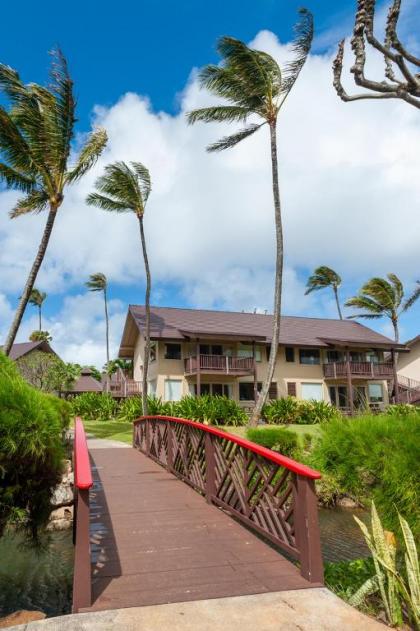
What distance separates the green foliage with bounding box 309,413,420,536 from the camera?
4742 mm

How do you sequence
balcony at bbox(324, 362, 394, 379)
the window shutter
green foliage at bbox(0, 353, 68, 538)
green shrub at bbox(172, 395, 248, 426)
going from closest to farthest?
green foliage at bbox(0, 353, 68, 538), green shrub at bbox(172, 395, 248, 426), the window shutter, balcony at bbox(324, 362, 394, 379)

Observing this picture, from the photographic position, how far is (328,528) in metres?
9.98

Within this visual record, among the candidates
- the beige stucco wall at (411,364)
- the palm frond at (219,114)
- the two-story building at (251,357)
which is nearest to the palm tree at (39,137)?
the palm frond at (219,114)

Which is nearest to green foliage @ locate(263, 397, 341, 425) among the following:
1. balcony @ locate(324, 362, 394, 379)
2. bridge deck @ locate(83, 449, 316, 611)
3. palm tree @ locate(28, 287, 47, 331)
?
balcony @ locate(324, 362, 394, 379)

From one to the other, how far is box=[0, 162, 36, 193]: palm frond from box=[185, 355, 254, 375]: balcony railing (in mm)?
13521

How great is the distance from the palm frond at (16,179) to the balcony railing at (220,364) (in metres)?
13.5

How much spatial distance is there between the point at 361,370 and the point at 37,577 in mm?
26589

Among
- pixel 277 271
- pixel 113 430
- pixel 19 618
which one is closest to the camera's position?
pixel 19 618

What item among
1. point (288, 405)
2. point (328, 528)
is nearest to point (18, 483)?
point (328, 528)

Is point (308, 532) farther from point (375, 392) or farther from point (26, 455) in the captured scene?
point (375, 392)

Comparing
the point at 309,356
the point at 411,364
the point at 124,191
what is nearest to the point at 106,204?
Answer: the point at 124,191

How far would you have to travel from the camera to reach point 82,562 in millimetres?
3982

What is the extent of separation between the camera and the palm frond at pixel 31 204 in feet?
54.9

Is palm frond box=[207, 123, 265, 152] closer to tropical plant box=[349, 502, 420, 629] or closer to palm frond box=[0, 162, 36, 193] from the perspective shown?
palm frond box=[0, 162, 36, 193]
